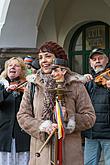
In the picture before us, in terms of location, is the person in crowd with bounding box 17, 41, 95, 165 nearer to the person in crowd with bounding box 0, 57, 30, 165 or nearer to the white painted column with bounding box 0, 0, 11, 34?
the person in crowd with bounding box 0, 57, 30, 165

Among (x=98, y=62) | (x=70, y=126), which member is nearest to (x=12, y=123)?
(x=98, y=62)

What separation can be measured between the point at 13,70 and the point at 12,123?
0.63 m

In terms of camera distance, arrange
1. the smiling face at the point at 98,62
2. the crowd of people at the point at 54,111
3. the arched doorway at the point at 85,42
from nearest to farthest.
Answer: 1. the crowd of people at the point at 54,111
2. the smiling face at the point at 98,62
3. the arched doorway at the point at 85,42

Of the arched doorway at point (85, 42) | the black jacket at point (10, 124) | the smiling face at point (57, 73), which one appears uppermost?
the arched doorway at point (85, 42)

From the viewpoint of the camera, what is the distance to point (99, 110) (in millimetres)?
4891

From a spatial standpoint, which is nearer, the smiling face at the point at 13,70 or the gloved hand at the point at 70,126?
the gloved hand at the point at 70,126

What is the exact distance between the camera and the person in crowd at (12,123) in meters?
4.93

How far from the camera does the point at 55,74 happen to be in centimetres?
356

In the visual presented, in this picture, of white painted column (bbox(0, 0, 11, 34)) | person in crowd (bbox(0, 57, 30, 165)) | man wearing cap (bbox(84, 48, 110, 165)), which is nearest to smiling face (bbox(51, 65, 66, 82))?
man wearing cap (bbox(84, 48, 110, 165))

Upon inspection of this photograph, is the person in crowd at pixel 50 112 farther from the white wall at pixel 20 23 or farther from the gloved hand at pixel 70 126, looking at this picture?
the white wall at pixel 20 23

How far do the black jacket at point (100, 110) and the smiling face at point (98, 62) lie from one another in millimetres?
186

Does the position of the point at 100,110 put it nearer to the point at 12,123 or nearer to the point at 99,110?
the point at 99,110

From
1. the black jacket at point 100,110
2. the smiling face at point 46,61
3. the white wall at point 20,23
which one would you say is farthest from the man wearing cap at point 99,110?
the white wall at point 20,23

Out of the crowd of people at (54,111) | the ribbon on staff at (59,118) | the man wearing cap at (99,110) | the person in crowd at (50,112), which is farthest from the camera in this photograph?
the man wearing cap at (99,110)
